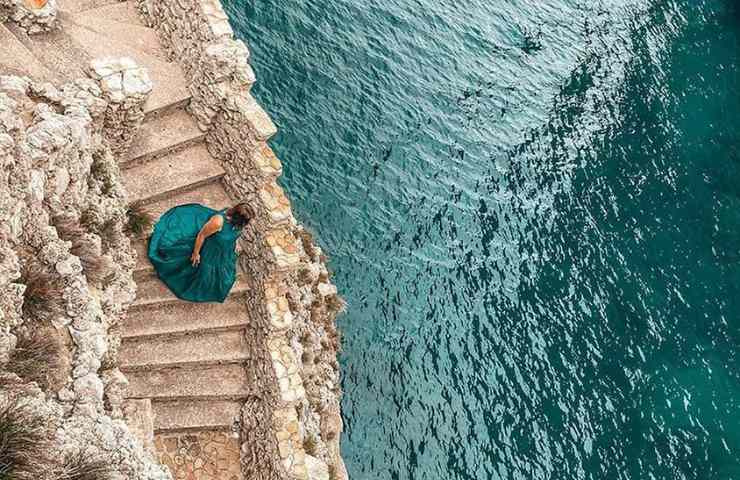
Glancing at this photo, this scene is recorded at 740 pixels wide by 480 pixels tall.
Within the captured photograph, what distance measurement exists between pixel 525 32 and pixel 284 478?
24059 millimetres

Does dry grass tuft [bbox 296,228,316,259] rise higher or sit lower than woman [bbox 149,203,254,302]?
lower

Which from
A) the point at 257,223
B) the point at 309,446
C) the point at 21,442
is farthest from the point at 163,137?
the point at 21,442

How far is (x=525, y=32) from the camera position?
32094 mm

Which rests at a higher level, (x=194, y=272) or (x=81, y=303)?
(x=81, y=303)

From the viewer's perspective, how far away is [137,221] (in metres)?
14.9

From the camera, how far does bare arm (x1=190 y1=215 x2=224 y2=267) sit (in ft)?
45.5

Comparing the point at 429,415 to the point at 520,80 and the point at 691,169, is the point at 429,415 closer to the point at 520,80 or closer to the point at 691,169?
the point at 520,80

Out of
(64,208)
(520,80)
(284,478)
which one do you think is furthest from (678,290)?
(64,208)

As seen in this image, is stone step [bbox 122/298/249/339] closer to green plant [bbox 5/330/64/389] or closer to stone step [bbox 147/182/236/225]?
stone step [bbox 147/182/236/225]

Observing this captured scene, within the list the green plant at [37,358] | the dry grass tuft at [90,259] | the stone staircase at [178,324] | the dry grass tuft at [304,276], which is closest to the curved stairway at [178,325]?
the stone staircase at [178,324]

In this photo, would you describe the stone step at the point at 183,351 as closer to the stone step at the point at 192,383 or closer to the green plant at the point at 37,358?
the stone step at the point at 192,383

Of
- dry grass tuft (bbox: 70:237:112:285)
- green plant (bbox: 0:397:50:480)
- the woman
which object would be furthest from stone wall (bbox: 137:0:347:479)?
green plant (bbox: 0:397:50:480)

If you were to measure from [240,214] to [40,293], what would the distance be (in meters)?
4.09

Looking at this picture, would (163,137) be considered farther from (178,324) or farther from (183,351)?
(183,351)
